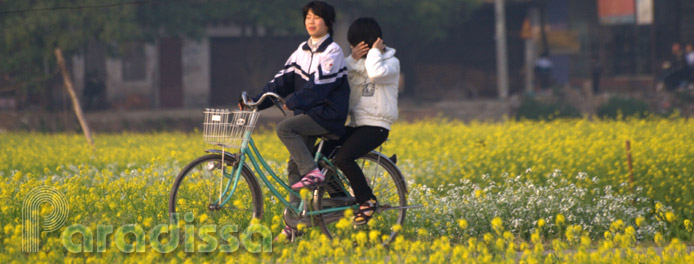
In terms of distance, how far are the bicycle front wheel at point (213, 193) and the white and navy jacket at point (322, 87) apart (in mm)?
451

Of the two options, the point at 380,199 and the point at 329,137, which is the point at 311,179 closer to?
the point at 329,137

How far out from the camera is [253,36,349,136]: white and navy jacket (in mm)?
4938

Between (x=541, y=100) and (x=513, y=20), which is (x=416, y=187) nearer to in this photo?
(x=541, y=100)

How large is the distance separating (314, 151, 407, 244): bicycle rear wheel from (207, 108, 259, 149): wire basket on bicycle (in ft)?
2.13

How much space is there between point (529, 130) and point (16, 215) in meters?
8.90

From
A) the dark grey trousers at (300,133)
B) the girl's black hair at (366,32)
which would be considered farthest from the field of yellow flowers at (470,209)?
the girl's black hair at (366,32)

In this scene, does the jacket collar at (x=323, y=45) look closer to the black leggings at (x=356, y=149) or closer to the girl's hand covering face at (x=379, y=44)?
the girl's hand covering face at (x=379, y=44)

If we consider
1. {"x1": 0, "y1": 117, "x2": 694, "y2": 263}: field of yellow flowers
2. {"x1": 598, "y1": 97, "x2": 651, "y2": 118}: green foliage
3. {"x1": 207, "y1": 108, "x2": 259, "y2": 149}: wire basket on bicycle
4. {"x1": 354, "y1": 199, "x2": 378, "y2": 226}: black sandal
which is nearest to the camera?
{"x1": 0, "y1": 117, "x2": 694, "y2": 263}: field of yellow flowers

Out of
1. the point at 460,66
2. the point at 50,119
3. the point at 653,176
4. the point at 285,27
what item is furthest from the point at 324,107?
the point at 460,66

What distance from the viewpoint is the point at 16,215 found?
5801 millimetres

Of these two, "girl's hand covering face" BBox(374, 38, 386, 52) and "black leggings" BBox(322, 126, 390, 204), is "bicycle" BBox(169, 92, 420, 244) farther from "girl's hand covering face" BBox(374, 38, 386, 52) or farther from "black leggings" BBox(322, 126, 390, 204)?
"girl's hand covering face" BBox(374, 38, 386, 52)

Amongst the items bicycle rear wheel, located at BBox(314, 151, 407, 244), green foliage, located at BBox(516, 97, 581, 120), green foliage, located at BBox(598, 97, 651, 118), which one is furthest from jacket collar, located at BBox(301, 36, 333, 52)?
green foliage, located at BBox(598, 97, 651, 118)

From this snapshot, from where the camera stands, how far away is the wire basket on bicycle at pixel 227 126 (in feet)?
15.6

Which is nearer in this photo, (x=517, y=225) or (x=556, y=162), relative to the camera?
(x=517, y=225)
